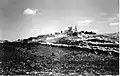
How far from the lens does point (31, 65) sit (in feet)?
22.2

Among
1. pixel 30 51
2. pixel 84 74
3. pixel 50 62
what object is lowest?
pixel 84 74

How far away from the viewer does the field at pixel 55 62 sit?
6.11m

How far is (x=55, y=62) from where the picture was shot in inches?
268

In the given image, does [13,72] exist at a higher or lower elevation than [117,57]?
lower

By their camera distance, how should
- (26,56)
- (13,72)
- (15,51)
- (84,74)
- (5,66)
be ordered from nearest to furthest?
(84,74)
(13,72)
(5,66)
(26,56)
(15,51)

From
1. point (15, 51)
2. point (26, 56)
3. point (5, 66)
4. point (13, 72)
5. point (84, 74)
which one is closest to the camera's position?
point (84, 74)

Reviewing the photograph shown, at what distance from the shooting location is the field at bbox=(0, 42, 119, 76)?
611 cm

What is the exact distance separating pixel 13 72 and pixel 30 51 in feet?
5.62

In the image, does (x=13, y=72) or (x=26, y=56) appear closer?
(x=13, y=72)

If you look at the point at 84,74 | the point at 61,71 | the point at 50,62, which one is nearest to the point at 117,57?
the point at 84,74

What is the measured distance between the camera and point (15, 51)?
8.05 metres

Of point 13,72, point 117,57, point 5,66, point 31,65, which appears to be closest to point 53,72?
point 31,65

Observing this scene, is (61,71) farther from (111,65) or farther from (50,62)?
(111,65)

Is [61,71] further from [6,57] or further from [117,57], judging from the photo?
[6,57]
